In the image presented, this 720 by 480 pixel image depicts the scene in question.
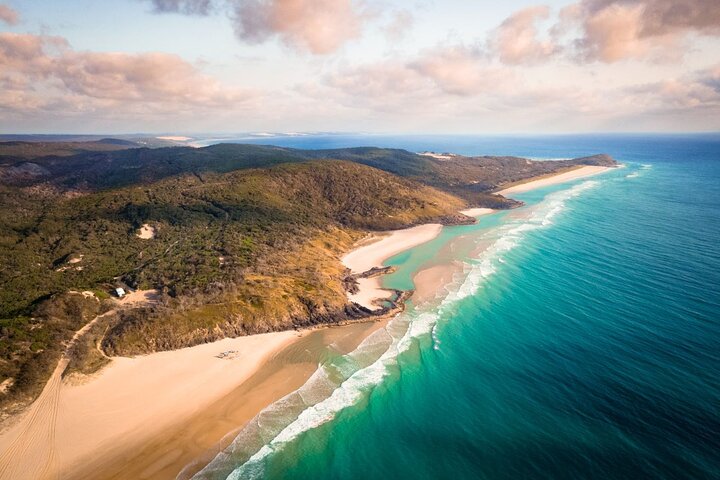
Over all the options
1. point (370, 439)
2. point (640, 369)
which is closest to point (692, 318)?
point (640, 369)

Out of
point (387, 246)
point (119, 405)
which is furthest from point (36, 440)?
point (387, 246)

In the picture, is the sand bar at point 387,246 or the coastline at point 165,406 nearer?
the coastline at point 165,406

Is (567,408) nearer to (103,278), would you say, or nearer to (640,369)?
(640,369)

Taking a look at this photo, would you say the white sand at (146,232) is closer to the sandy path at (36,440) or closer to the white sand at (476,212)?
the sandy path at (36,440)

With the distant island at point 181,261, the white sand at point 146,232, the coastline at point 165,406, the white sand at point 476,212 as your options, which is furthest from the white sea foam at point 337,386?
the white sand at point 476,212

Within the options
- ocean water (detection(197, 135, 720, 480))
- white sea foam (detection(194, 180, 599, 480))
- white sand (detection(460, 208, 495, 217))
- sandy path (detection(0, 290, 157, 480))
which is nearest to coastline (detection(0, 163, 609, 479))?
sandy path (detection(0, 290, 157, 480))

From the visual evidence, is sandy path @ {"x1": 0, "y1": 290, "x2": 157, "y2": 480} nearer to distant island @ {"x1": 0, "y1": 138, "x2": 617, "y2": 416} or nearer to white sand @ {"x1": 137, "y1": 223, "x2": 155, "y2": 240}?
distant island @ {"x1": 0, "y1": 138, "x2": 617, "y2": 416}
